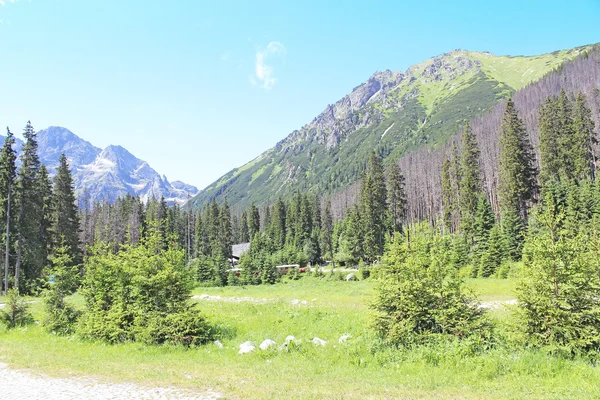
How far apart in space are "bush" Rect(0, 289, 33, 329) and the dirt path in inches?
527

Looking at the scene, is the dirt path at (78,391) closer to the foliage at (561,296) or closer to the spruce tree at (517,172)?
the foliage at (561,296)

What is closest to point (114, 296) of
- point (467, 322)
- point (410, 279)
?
point (410, 279)

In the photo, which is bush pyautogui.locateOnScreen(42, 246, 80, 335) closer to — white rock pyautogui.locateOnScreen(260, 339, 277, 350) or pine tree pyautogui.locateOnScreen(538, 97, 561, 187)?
white rock pyautogui.locateOnScreen(260, 339, 277, 350)

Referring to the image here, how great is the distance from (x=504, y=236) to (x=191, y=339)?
126 ft

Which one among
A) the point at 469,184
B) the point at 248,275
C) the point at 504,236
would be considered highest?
the point at 469,184

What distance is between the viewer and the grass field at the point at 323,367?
9492mm

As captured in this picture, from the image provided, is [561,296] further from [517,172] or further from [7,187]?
[7,187]

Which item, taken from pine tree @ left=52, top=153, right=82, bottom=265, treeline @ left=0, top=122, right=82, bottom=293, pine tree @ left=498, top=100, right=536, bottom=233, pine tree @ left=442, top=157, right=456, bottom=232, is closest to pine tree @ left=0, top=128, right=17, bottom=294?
treeline @ left=0, top=122, right=82, bottom=293

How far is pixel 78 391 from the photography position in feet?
33.9

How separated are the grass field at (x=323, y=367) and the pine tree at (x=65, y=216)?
1456 inches

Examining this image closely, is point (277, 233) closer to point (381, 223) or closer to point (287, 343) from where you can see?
point (381, 223)

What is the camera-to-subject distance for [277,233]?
104 metres

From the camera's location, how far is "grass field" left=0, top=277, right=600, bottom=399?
9492 millimetres

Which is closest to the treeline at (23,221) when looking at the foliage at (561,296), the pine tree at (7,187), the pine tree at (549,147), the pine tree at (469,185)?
the pine tree at (7,187)
